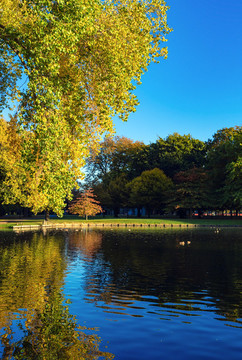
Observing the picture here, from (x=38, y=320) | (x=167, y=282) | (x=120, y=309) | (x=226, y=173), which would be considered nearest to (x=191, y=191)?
(x=226, y=173)

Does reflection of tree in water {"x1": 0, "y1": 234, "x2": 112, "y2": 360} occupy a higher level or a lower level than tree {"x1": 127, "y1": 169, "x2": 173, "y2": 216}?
lower

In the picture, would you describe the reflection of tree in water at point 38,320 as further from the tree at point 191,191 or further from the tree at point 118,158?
the tree at point 118,158

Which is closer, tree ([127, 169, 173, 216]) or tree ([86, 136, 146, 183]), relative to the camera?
tree ([127, 169, 173, 216])

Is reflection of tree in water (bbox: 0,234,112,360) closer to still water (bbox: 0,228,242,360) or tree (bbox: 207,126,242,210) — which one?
still water (bbox: 0,228,242,360)

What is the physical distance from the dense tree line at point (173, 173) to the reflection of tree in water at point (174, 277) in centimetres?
4778

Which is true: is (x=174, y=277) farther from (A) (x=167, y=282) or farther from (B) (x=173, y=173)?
(B) (x=173, y=173)

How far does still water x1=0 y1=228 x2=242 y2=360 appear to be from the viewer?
786cm

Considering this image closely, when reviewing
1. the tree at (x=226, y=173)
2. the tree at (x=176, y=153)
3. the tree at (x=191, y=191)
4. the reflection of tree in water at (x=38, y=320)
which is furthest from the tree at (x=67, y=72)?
the tree at (x=176, y=153)

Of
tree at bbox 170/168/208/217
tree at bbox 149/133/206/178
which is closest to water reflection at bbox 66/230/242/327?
tree at bbox 170/168/208/217

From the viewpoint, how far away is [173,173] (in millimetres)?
94875

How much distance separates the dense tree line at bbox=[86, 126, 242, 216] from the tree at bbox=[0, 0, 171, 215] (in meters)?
55.3

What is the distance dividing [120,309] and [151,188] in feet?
254

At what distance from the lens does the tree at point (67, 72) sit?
13.8 metres

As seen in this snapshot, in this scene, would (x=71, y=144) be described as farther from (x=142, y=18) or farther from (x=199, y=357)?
(x=199, y=357)
